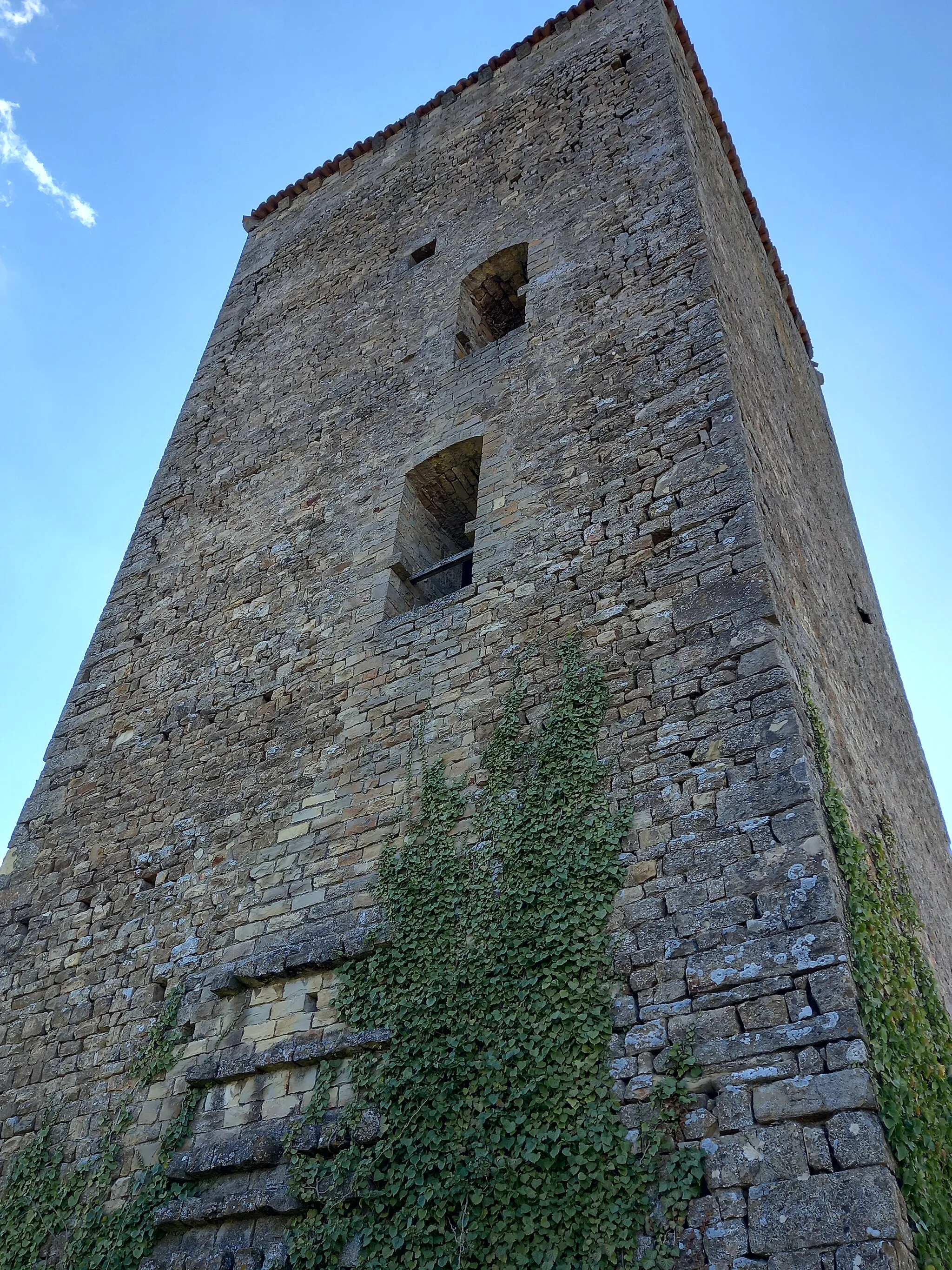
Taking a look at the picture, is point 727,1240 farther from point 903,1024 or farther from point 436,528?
point 436,528

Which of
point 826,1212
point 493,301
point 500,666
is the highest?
point 493,301

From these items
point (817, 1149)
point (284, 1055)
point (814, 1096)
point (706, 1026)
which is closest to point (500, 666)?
point (284, 1055)

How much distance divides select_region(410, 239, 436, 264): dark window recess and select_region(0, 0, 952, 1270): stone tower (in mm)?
45

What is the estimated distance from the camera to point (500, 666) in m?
5.92

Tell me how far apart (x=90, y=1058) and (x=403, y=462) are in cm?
446

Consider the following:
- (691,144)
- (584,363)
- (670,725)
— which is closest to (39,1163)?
(670,725)

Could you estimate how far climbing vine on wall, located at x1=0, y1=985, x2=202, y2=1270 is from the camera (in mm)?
5082

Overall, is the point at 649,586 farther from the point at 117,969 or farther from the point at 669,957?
the point at 117,969

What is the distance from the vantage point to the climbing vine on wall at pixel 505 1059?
12.8 feet

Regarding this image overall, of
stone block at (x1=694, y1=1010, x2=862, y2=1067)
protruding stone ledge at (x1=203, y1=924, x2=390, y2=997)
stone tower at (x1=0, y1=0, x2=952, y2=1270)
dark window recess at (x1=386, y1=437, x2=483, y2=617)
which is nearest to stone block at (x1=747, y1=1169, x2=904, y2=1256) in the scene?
stone tower at (x1=0, y1=0, x2=952, y2=1270)

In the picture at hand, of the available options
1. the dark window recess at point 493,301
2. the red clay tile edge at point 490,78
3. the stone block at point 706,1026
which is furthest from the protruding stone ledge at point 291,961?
the red clay tile edge at point 490,78

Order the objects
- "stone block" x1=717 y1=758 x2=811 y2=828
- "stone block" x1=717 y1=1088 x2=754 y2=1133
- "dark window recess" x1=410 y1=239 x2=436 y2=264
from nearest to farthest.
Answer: "stone block" x1=717 y1=1088 x2=754 y2=1133 < "stone block" x1=717 y1=758 x2=811 y2=828 < "dark window recess" x1=410 y1=239 x2=436 y2=264

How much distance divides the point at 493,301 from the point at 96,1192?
7243 mm

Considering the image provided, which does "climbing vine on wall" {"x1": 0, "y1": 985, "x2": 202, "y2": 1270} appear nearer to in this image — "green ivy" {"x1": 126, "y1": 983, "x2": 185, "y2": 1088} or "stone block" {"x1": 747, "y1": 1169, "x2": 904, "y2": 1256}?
"green ivy" {"x1": 126, "y1": 983, "x2": 185, "y2": 1088}
